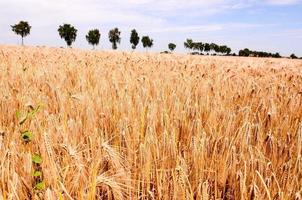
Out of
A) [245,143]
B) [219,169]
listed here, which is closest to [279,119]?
[245,143]

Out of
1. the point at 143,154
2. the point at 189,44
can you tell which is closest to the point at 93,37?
the point at 189,44

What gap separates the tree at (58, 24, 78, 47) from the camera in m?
81.0

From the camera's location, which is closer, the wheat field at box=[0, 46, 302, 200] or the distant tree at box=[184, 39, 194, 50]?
the wheat field at box=[0, 46, 302, 200]

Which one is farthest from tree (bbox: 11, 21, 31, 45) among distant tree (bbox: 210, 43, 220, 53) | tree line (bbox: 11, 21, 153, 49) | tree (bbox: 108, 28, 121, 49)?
distant tree (bbox: 210, 43, 220, 53)

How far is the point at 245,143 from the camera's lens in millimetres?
1747

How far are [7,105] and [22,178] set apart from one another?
1.26 metres

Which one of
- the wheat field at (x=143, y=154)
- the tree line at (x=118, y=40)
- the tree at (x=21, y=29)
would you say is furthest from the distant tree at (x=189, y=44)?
the wheat field at (x=143, y=154)

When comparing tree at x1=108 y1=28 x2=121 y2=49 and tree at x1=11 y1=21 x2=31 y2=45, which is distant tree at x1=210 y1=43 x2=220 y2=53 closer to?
tree at x1=108 y1=28 x2=121 y2=49

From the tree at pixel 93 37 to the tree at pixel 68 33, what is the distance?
5212 millimetres

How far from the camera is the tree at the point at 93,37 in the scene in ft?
283

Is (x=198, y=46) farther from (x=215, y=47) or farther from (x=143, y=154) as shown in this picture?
(x=143, y=154)

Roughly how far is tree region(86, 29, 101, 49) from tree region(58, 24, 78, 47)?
5212 millimetres

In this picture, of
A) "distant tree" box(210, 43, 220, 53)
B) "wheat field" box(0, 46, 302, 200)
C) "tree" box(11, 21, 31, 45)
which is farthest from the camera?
"distant tree" box(210, 43, 220, 53)

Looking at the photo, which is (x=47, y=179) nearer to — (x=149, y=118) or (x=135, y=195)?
(x=135, y=195)
